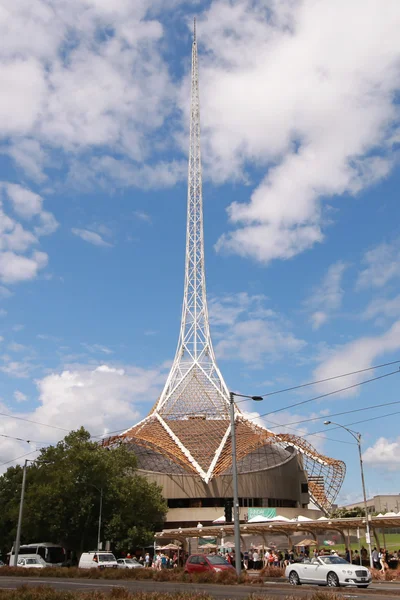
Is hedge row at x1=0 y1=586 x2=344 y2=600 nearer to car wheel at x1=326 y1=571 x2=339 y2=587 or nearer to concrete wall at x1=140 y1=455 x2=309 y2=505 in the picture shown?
car wheel at x1=326 y1=571 x2=339 y2=587

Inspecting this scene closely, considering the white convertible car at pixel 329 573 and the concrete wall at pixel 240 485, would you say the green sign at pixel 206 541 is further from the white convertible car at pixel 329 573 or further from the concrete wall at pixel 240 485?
the white convertible car at pixel 329 573

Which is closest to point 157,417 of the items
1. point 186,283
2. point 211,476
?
point 211,476

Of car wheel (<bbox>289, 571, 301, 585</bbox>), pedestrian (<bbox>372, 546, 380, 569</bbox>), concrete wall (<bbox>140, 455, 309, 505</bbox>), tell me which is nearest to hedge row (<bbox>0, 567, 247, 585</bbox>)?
car wheel (<bbox>289, 571, 301, 585</bbox>)

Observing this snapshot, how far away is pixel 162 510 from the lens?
63281 millimetres

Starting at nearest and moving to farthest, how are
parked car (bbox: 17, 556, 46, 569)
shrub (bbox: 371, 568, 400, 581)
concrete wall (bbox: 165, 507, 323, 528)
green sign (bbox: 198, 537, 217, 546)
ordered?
1. shrub (bbox: 371, 568, 400, 581)
2. parked car (bbox: 17, 556, 46, 569)
3. green sign (bbox: 198, 537, 217, 546)
4. concrete wall (bbox: 165, 507, 323, 528)

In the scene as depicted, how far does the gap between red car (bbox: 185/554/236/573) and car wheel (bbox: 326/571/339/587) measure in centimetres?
506

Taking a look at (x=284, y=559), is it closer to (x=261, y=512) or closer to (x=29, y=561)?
(x=29, y=561)

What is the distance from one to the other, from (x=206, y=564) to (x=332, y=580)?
693cm

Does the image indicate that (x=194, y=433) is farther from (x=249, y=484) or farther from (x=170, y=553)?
(x=170, y=553)

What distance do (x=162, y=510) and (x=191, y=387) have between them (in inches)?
1217

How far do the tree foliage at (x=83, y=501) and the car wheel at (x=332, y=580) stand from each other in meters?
33.0

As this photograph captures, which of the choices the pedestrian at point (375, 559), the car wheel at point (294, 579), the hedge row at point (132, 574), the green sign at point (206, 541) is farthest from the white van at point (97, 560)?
the pedestrian at point (375, 559)

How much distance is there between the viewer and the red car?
30.1 m

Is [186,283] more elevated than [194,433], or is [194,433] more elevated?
[186,283]
